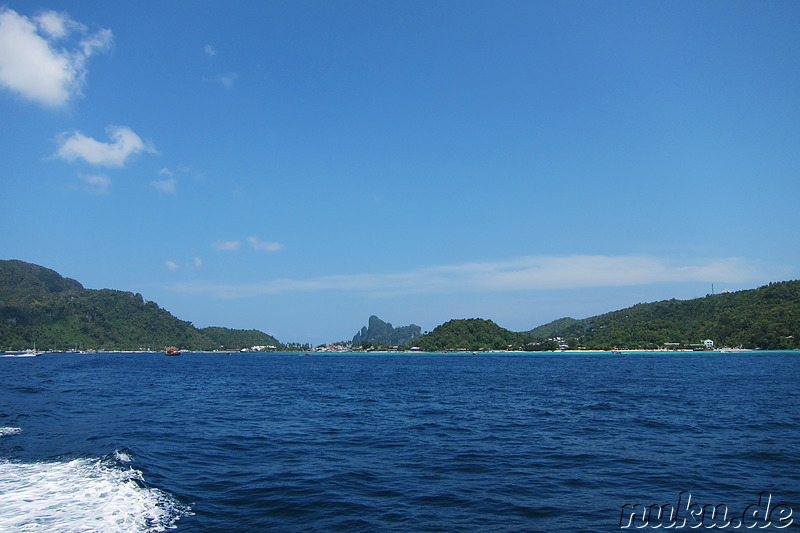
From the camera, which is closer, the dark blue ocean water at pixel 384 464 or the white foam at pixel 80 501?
the white foam at pixel 80 501

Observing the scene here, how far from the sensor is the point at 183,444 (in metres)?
24.7

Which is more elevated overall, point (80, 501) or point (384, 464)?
point (80, 501)

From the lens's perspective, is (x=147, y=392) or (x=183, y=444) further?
(x=147, y=392)

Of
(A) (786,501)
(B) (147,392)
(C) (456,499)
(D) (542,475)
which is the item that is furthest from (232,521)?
(B) (147,392)

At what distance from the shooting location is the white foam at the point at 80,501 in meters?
13.4

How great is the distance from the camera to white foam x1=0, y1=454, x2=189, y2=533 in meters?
13.4

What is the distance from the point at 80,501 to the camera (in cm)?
1535

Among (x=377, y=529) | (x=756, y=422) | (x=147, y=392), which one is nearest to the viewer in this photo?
(x=377, y=529)

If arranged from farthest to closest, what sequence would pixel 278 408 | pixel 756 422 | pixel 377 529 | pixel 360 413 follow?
pixel 278 408, pixel 360 413, pixel 756 422, pixel 377 529

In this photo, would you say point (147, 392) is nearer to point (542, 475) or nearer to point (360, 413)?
point (360, 413)

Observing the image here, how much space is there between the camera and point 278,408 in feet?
126

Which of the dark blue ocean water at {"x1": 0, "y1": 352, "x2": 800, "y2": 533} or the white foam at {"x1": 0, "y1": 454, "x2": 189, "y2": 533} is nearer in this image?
the white foam at {"x1": 0, "y1": 454, "x2": 189, "y2": 533}

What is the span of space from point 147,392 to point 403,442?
3933 centimetres

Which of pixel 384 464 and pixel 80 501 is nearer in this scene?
pixel 80 501
